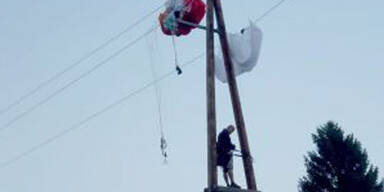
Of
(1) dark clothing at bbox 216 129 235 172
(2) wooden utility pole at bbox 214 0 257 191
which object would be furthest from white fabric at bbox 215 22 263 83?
(1) dark clothing at bbox 216 129 235 172

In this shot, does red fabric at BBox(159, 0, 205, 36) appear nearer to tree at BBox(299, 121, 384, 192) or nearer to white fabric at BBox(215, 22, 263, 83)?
white fabric at BBox(215, 22, 263, 83)

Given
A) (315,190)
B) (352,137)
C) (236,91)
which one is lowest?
(236,91)

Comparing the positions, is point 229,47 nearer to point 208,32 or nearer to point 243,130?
point 208,32

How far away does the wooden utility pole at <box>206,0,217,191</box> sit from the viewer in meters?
8.41

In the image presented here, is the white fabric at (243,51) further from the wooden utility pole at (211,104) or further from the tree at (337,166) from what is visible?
the tree at (337,166)

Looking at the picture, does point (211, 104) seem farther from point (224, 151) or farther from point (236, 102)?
point (224, 151)

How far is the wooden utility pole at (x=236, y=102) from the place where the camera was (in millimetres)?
8938

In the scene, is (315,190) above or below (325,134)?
below

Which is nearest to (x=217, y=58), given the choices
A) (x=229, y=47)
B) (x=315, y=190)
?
(x=229, y=47)

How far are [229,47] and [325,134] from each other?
1219 cm

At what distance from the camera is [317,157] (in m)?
21.0

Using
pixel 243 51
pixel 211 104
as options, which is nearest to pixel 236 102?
pixel 211 104

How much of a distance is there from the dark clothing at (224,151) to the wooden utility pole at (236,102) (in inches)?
10.4

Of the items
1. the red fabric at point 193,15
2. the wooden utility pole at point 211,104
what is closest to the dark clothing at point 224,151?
the wooden utility pole at point 211,104
